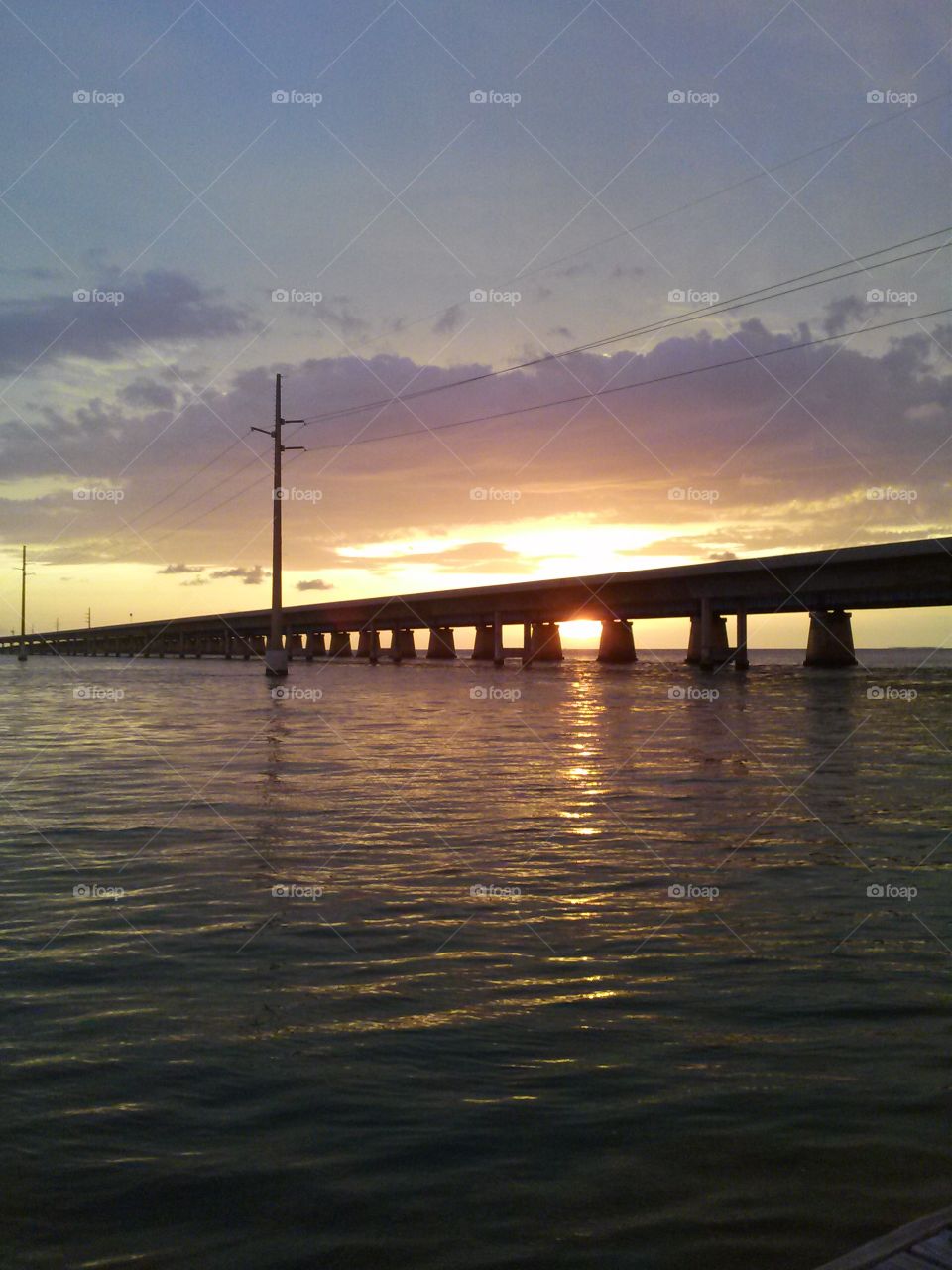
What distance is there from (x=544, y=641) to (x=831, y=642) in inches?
1477

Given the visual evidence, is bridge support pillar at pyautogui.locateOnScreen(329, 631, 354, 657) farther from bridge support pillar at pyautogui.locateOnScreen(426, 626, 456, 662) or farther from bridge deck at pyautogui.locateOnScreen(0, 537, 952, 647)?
bridge deck at pyautogui.locateOnScreen(0, 537, 952, 647)

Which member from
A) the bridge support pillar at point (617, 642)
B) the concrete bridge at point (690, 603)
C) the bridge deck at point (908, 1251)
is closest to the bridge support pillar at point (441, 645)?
the concrete bridge at point (690, 603)

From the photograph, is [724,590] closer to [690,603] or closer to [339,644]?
[690,603]

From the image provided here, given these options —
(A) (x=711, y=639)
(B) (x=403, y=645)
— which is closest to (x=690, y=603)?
(A) (x=711, y=639)

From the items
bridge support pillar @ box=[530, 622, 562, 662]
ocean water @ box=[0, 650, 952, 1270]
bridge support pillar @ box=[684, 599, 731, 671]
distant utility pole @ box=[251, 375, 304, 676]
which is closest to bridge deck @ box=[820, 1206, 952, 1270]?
ocean water @ box=[0, 650, 952, 1270]

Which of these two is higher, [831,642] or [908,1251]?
[831,642]

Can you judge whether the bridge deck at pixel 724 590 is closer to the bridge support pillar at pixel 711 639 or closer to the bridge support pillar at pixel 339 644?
the bridge support pillar at pixel 711 639

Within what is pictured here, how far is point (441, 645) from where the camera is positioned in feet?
540

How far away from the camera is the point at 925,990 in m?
7.73

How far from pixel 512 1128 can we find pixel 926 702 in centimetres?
4932

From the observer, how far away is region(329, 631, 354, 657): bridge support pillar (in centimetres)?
17162

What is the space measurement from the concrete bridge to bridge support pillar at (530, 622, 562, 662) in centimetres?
17

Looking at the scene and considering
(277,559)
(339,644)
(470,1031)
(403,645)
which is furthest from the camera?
(339,644)

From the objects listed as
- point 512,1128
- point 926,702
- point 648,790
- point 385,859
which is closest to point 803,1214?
point 512,1128
